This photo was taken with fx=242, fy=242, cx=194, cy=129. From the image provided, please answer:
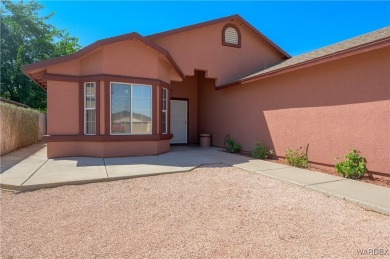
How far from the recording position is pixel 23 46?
26.5 meters

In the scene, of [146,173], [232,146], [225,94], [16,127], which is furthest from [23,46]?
[146,173]

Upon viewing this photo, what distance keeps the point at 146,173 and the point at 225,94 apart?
278 inches

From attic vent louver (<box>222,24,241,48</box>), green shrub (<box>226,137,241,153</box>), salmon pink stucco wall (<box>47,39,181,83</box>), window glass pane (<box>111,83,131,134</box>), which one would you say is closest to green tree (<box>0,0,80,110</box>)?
salmon pink stucco wall (<box>47,39,181,83</box>)

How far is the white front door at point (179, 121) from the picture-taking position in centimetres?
1392

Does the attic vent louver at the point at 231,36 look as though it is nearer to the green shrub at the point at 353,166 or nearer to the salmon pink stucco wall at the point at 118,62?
the salmon pink stucco wall at the point at 118,62

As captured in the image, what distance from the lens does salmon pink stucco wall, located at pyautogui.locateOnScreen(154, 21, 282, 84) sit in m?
11.6

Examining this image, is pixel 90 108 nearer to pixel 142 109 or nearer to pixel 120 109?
pixel 120 109

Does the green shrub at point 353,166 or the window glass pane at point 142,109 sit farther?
the window glass pane at point 142,109

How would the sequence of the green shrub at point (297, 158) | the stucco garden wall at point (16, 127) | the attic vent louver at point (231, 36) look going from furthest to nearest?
the attic vent louver at point (231, 36) → the stucco garden wall at point (16, 127) → the green shrub at point (297, 158)

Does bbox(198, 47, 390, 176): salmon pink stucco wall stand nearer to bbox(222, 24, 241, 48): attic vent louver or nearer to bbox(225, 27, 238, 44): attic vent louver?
bbox(222, 24, 241, 48): attic vent louver

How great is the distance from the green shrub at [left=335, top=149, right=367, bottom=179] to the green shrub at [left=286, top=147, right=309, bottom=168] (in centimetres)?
127

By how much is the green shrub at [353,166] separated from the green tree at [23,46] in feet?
92.2

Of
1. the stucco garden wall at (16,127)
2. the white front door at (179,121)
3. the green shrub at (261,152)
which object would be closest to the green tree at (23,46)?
the stucco garden wall at (16,127)

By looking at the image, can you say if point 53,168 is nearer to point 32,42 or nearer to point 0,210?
point 0,210
